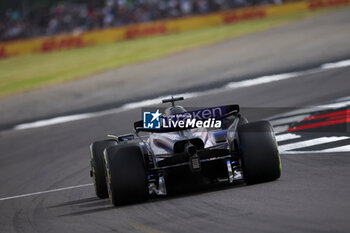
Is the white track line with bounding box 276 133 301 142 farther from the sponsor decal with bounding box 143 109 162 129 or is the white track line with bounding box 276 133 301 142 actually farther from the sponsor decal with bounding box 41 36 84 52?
the sponsor decal with bounding box 41 36 84 52

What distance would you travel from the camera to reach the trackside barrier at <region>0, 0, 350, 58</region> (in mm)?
39594

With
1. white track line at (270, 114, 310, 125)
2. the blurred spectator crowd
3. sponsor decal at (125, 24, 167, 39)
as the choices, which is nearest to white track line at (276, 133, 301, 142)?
white track line at (270, 114, 310, 125)

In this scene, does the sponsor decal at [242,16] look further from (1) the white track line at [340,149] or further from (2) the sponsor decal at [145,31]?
(1) the white track line at [340,149]

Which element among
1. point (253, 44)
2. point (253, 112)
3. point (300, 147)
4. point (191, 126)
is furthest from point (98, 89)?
point (191, 126)

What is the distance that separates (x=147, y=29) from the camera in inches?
A: 1635

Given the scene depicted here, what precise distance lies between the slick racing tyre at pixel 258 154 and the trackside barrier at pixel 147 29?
3183cm

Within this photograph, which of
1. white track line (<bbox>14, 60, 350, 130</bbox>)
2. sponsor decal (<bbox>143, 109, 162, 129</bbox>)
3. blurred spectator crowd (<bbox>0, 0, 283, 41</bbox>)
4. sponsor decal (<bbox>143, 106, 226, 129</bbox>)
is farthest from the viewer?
blurred spectator crowd (<bbox>0, 0, 283, 41</bbox>)

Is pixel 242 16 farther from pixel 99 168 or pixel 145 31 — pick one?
pixel 99 168

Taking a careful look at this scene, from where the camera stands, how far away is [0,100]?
87.8 ft

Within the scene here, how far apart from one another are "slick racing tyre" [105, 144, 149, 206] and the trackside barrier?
3209cm

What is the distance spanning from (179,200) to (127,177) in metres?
0.65

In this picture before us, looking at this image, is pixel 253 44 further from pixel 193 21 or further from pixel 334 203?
pixel 334 203

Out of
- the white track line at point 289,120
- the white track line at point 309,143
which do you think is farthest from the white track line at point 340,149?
the white track line at point 289,120

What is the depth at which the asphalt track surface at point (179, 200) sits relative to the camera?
6.32m
